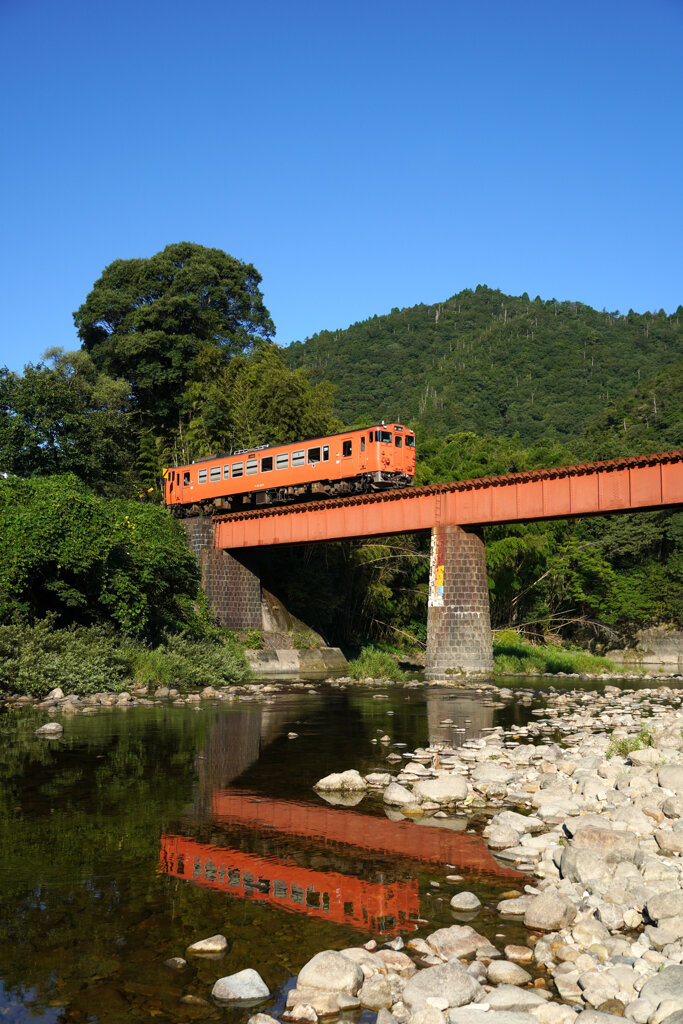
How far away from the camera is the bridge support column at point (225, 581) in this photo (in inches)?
1742

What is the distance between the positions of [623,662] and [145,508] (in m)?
33.9

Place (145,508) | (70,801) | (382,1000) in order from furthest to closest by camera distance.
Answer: (145,508) < (70,801) < (382,1000)

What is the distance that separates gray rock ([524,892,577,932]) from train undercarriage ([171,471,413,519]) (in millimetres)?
32409

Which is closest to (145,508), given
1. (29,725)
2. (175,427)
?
(29,725)

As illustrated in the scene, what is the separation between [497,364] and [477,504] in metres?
87.0

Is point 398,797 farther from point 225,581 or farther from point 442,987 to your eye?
point 225,581

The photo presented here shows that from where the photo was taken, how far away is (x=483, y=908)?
308 inches

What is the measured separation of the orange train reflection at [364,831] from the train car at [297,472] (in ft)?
92.2

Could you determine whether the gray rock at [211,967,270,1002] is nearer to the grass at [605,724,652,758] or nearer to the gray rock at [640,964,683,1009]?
the gray rock at [640,964,683,1009]

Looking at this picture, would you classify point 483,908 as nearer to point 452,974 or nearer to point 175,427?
point 452,974

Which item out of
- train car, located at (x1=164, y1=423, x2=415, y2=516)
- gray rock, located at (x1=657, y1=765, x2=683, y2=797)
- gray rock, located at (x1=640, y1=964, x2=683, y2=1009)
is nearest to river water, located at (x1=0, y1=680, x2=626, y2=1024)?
gray rock, located at (x1=640, y1=964, x2=683, y2=1009)

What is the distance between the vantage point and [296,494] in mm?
43281

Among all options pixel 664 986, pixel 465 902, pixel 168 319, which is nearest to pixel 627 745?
pixel 465 902

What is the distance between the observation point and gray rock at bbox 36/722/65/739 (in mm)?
17938
